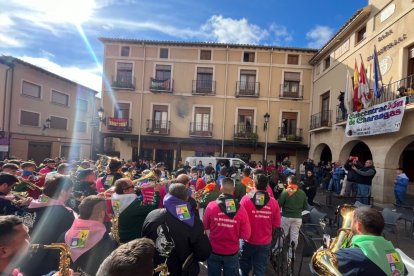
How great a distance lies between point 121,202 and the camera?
12.1 ft

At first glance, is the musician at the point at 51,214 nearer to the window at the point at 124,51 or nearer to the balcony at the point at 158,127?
the balcony at the point at 158,127

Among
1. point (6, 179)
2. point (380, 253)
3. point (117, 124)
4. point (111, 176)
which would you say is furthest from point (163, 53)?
point (380, 253)

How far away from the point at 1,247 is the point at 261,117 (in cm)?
2301

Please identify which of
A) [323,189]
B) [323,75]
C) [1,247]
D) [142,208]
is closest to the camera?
[1,247]

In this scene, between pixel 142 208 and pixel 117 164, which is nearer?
pixel 142 208

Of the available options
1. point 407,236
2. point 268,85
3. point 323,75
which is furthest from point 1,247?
point 268,85

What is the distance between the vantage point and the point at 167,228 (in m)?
2.97

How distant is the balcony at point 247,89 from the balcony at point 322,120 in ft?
16.7

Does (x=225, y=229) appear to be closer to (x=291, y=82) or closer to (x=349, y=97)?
(x=349, y=97)

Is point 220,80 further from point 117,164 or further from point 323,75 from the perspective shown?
point 117,164

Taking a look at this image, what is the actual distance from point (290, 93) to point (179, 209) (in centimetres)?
2255

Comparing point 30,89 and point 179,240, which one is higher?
point 30,89

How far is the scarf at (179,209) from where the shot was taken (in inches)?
120

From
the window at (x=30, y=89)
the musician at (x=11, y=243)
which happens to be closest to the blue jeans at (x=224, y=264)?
the musician at (x=11, y=243)
